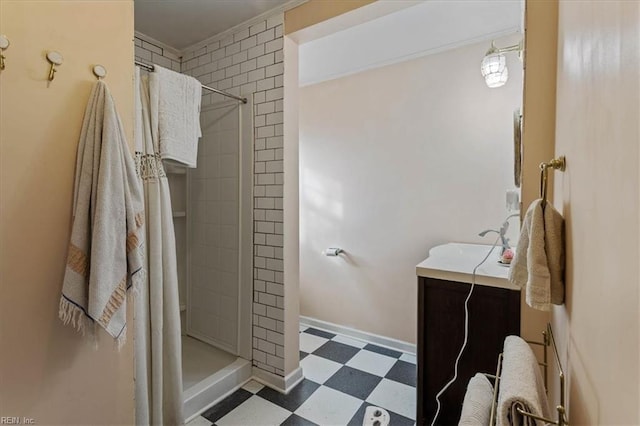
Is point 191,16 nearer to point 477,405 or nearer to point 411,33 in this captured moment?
point 411,33

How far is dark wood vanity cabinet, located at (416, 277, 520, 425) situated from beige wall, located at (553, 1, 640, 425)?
1.71 feet

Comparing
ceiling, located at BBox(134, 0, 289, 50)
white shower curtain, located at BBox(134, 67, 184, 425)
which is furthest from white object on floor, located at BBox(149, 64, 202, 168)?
ceiling, located at BBox(134, 0, 289, 50)

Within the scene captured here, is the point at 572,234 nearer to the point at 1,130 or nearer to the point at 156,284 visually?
the point at 1,130

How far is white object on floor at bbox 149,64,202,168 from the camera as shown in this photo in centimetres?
153

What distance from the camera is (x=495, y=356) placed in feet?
4.29

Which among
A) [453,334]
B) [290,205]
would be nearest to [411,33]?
[290,205]

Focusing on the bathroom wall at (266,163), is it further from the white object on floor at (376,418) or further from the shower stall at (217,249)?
the white object on floor at (376,418)

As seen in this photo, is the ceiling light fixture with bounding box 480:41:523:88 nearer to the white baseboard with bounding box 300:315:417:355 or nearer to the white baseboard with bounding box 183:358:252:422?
the white baseboard with bounding box 300:315:417:355

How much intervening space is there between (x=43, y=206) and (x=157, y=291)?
27.1 inches

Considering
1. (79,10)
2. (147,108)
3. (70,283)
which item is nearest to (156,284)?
(70,283)

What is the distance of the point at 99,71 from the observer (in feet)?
3.33

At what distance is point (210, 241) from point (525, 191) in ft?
6.71

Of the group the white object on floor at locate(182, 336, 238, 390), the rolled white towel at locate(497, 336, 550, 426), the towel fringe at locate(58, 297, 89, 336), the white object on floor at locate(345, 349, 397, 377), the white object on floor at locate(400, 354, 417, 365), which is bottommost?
the white object on floor at locate(345, 349, 397, 377)

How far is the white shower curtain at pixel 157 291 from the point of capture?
4.71ft
